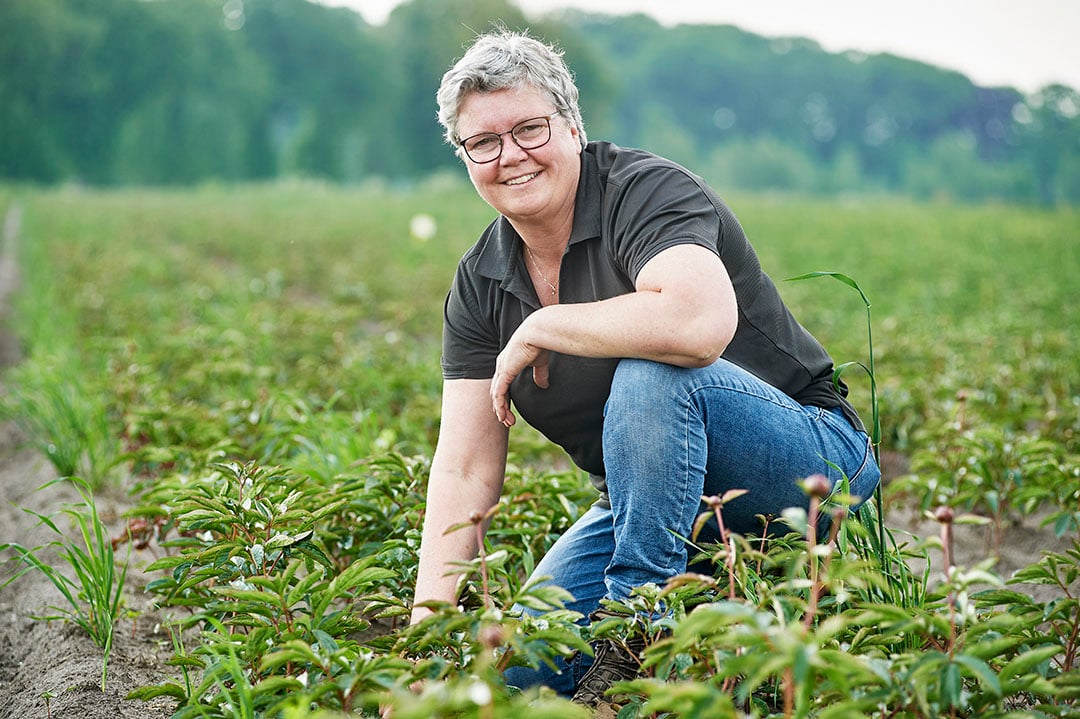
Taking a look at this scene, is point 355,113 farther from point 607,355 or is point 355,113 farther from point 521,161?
point 607,355

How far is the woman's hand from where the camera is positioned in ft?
6.28

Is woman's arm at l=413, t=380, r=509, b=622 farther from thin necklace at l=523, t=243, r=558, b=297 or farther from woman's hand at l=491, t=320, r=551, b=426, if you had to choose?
thin necklace at l=523, t=243, r=558, b=297

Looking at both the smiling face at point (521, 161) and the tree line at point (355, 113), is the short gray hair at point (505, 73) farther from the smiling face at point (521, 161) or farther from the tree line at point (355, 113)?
the tree line at point (355, 113)

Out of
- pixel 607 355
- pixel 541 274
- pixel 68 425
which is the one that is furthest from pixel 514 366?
pixel 68 425

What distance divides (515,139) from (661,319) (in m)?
0.54

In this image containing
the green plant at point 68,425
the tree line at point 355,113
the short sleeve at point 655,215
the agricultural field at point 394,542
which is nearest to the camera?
the agricultural field at point 394,542

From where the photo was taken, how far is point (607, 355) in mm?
1840

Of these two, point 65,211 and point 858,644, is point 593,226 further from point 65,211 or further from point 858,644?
point 65,211

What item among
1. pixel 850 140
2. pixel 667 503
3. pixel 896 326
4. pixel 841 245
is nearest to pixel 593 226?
pixel 667 503

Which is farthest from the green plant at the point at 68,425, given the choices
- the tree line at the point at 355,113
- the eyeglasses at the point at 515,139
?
the tree line at the point at 355,113

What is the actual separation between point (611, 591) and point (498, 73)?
3.44 feet

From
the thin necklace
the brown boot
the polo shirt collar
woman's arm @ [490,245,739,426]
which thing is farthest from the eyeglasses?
the brown boot

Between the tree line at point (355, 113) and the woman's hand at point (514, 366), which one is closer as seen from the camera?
the woman's hand at point (514, 366)

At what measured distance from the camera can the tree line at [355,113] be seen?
41156mm
